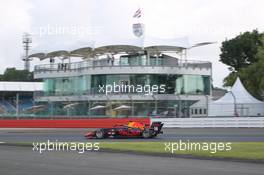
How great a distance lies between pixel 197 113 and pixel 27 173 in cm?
4679

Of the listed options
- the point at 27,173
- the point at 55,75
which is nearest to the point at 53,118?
the point at 55,75

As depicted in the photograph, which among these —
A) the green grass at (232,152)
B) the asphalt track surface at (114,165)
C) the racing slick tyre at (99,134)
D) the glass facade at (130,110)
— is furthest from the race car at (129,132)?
the glass facade at (130,110)

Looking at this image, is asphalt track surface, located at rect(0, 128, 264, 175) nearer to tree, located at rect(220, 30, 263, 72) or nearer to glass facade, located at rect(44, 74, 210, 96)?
glass facade, located at rect(44, 74, 210, 96)

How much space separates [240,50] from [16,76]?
7128 cm

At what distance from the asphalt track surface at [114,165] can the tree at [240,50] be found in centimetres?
6698

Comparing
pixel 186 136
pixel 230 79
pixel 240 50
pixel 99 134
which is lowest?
pixel 186 136

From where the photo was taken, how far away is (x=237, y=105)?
51.3 metres

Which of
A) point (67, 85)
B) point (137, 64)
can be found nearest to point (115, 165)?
point (137, 64)

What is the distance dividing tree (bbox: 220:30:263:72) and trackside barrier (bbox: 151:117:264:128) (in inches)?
1580

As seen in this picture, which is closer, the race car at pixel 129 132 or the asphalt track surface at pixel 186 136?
the asphalt track surface at pixel 186 136

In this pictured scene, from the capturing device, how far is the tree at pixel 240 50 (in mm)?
83875
